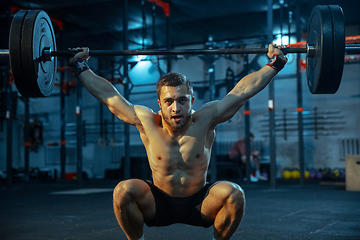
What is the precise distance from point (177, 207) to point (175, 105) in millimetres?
515

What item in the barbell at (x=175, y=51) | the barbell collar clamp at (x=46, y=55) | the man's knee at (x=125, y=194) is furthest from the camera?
the barbell collar clamp at (x=46, y=55)

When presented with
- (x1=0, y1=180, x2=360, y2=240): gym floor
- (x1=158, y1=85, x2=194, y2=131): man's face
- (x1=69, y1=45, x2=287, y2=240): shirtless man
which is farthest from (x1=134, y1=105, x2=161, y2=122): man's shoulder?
(x1=0, y1=180, x2=360, y2=240): gym floor

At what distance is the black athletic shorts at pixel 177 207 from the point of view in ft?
6.39

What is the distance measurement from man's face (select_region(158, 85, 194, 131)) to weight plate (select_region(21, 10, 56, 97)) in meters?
0.79

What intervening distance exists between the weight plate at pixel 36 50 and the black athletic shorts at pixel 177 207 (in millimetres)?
919

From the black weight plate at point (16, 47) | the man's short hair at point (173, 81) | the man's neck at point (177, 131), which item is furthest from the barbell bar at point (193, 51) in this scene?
the man's neck at point (177, 131)

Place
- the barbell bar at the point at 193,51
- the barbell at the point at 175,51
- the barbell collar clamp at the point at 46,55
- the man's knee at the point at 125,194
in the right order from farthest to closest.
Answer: the barbell collar clamp at the point at 46,55 → the barbell bar at the point at 193,51 → the barbell at the point at 175,51 → the man's knee at the point at 125,194

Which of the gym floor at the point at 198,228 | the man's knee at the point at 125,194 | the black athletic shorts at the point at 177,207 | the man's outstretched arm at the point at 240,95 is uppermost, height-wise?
the man's outstretched arm at the point at 240,95

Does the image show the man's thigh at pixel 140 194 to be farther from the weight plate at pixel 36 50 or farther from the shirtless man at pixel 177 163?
the weight plate at pixel 36 50

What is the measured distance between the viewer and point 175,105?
73.7 inches

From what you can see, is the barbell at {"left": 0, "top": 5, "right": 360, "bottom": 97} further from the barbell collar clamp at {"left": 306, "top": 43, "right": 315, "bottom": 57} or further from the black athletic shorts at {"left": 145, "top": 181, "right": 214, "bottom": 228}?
the black athletic shorts at {"left": 145, "top": 181, "right": 214, "bottom": 228}

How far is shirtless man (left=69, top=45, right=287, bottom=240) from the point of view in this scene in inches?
73.4

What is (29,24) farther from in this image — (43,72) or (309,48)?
(309,48)

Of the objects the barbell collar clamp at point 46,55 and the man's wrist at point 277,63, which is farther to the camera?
the barbell collar clamp at point 46,55
